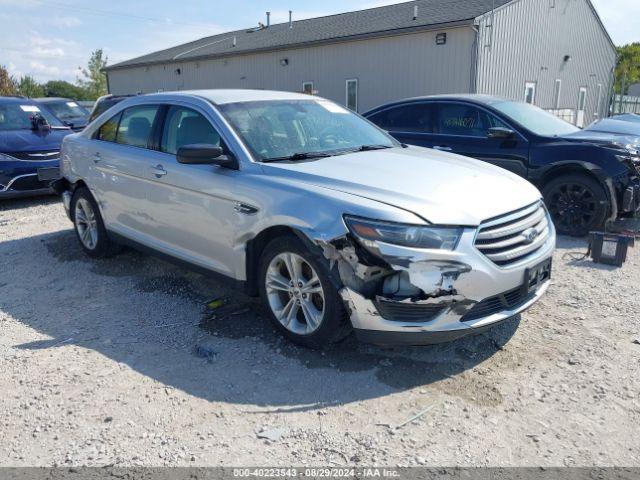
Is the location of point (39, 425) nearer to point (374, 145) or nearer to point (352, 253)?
point (352, 253)

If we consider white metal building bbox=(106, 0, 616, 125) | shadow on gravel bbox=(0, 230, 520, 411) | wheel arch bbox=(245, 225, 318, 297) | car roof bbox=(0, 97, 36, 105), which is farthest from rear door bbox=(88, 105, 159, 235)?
white metal building bbox=(106, 0, 616, 125)

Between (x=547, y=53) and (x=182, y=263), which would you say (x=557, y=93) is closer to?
(x=547, y=53)

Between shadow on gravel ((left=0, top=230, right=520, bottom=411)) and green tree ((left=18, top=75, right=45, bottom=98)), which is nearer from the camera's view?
shadow on gravel ((left=0, top=230, right=520, bottom=411))

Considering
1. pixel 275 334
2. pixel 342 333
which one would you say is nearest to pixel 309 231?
pixel 342 333

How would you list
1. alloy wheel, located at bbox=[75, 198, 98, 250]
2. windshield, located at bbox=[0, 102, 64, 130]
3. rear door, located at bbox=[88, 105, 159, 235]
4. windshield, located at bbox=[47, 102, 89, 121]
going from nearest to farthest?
rear door, located at bbox=[88, 105, 159, 235] → alloy wheel, located at bbox=[75, 198, 98, 250] → windshield, located at bbox=[0, 102, 64, 130] → windshield, located at bbox=[47, 102, 89, 121]

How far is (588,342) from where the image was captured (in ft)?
11.8

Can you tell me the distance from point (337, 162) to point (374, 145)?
79 centimetres

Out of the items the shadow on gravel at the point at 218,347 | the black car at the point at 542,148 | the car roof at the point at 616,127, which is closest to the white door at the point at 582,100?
the car roof at the point at 616,127

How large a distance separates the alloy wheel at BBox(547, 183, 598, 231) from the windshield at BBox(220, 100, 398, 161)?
2667 millimetres

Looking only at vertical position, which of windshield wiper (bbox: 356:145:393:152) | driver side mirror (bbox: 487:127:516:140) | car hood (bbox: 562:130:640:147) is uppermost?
windshield wiper (bbox: 356:145:393:152)

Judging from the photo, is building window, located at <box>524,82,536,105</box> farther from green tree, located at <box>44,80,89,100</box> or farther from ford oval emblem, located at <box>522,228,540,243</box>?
green tree, located at <box>44,80,89,100</box>

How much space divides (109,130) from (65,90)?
5900 centimetres

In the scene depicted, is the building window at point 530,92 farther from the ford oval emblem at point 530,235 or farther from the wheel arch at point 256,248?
the wheel arch at point 256,248

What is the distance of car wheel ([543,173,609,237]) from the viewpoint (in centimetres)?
596
